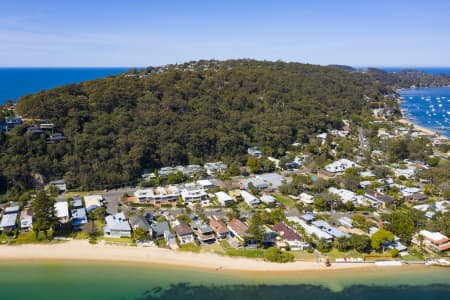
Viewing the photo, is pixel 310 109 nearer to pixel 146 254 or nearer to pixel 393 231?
pixel 393 231

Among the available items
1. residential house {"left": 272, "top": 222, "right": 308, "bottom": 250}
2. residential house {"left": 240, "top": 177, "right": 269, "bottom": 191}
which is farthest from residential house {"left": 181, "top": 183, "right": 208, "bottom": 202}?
residential house {"left": 272, "top": 222, "right": 308, "bottom": 250}

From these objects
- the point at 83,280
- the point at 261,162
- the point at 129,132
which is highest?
the point at 129,132

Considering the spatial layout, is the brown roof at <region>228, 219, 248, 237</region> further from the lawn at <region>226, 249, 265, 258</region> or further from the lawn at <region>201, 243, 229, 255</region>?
the lawn at <region>201, 243, 229, 255</region>

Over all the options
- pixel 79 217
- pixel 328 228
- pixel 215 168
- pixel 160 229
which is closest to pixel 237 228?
pixel 160 229

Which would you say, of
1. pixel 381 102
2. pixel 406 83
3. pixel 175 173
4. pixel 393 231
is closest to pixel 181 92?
pixel 175 173

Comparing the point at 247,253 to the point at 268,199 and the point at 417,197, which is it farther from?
the point at 417,197

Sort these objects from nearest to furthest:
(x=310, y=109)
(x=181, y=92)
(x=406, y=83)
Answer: (x=181, y=92) → (x=310, y=109) → (x=406, y=83)

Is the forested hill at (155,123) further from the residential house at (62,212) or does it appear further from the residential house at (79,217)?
the residential house at (79,217)
